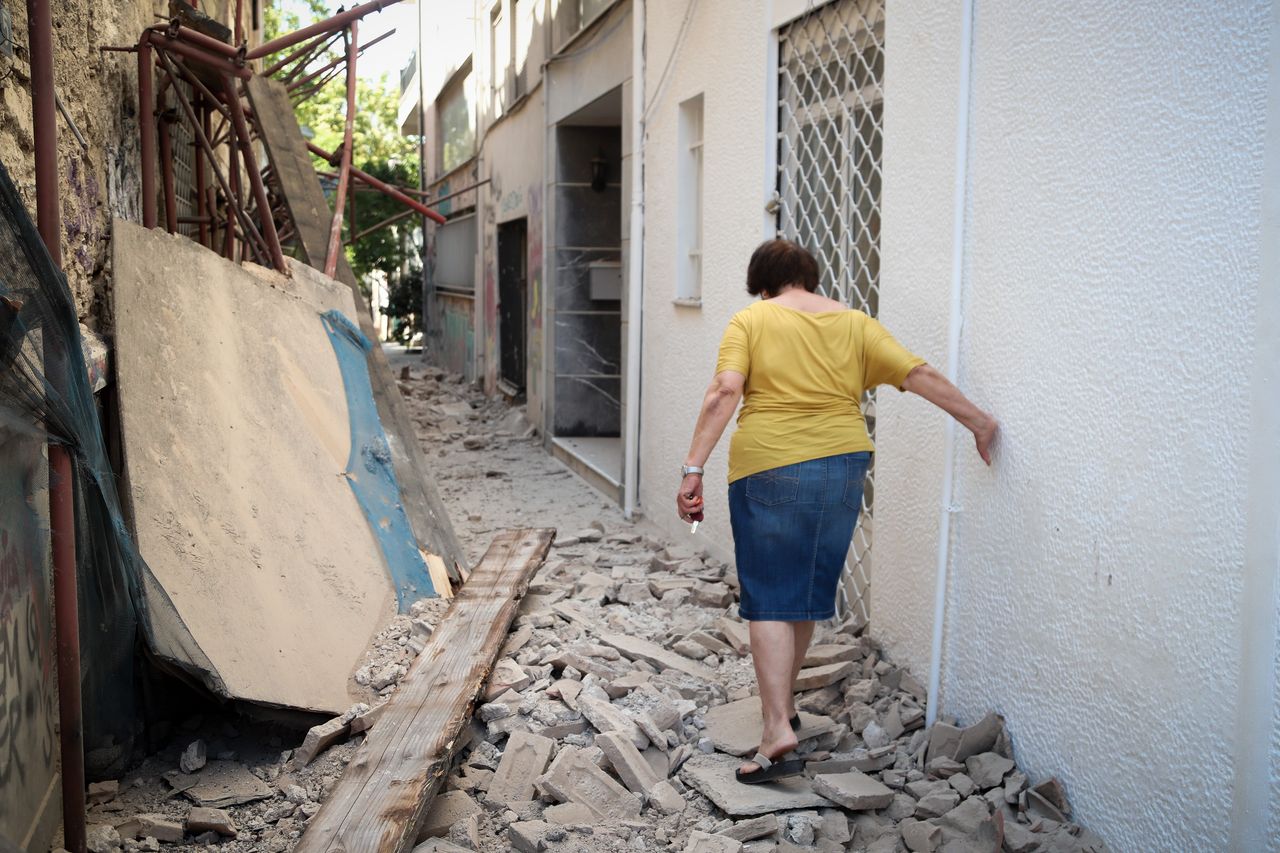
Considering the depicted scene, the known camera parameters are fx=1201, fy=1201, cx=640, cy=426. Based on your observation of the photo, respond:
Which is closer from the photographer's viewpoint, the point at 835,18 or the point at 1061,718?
the point at 1061,718

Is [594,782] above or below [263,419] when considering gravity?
below

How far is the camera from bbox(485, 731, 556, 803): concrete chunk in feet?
12.1

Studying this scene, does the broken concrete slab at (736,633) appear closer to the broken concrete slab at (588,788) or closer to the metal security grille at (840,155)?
the metal security grille at (840,155)

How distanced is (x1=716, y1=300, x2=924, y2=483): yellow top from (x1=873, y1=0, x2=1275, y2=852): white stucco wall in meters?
0.40

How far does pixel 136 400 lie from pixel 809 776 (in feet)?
8.60

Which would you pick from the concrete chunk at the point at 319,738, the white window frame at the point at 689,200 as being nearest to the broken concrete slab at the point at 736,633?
the concrete chunk at the point at 319,738

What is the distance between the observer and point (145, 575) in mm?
3605

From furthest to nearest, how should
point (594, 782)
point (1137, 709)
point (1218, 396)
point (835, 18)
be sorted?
1. point (835, 18)
2. point (594, 782)
3. point (1137, 709)
4. point (1218, 396)

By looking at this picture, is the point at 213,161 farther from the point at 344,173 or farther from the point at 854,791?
the point at 854,791

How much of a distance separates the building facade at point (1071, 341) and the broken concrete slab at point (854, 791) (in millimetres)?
459

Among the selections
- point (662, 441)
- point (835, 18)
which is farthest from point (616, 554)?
point (835, 18)

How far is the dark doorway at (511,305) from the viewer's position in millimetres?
15117

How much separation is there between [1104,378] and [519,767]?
6.94 ft

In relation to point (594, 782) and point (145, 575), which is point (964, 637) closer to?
point (594, 782)
